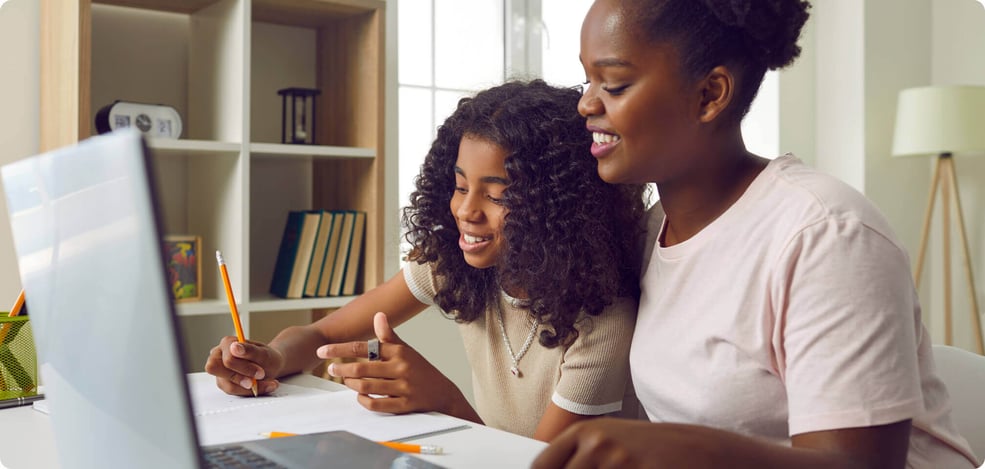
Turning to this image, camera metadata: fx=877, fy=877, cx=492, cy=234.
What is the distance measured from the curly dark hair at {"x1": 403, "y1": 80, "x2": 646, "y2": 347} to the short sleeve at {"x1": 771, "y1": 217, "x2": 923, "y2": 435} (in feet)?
1.16

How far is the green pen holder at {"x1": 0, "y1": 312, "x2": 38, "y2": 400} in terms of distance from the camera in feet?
3.79

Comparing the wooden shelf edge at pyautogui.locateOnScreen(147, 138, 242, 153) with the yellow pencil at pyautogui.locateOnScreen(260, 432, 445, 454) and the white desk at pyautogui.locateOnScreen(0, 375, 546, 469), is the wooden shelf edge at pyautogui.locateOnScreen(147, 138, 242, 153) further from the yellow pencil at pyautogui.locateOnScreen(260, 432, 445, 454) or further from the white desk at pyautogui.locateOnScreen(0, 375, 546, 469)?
the yellow pencil at pyautogui.locateOnScreen(260, 432, 445, 454)

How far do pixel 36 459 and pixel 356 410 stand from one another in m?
0.36

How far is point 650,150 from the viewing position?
967mm

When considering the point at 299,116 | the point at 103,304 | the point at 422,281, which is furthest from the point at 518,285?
the point at 299,116

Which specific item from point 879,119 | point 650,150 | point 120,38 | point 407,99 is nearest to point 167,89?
point 120,38

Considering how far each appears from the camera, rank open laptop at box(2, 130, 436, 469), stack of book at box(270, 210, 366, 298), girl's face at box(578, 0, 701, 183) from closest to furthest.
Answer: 1. open laptop at box(2, 130, 436, 469)
2. girl's face at box(578, 0, 701, 183)
3. stack of book at box(270, 210, 366, 298)

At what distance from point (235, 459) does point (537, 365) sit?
0.61 m

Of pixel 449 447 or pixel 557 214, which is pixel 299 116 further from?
pixel 449 447

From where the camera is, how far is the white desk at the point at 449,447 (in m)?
0.85

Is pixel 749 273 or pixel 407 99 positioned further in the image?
pixel 407 99

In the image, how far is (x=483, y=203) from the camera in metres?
1.25

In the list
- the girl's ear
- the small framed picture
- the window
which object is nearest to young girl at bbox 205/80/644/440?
the girl's ear

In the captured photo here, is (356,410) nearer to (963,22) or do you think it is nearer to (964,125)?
(964,125)
